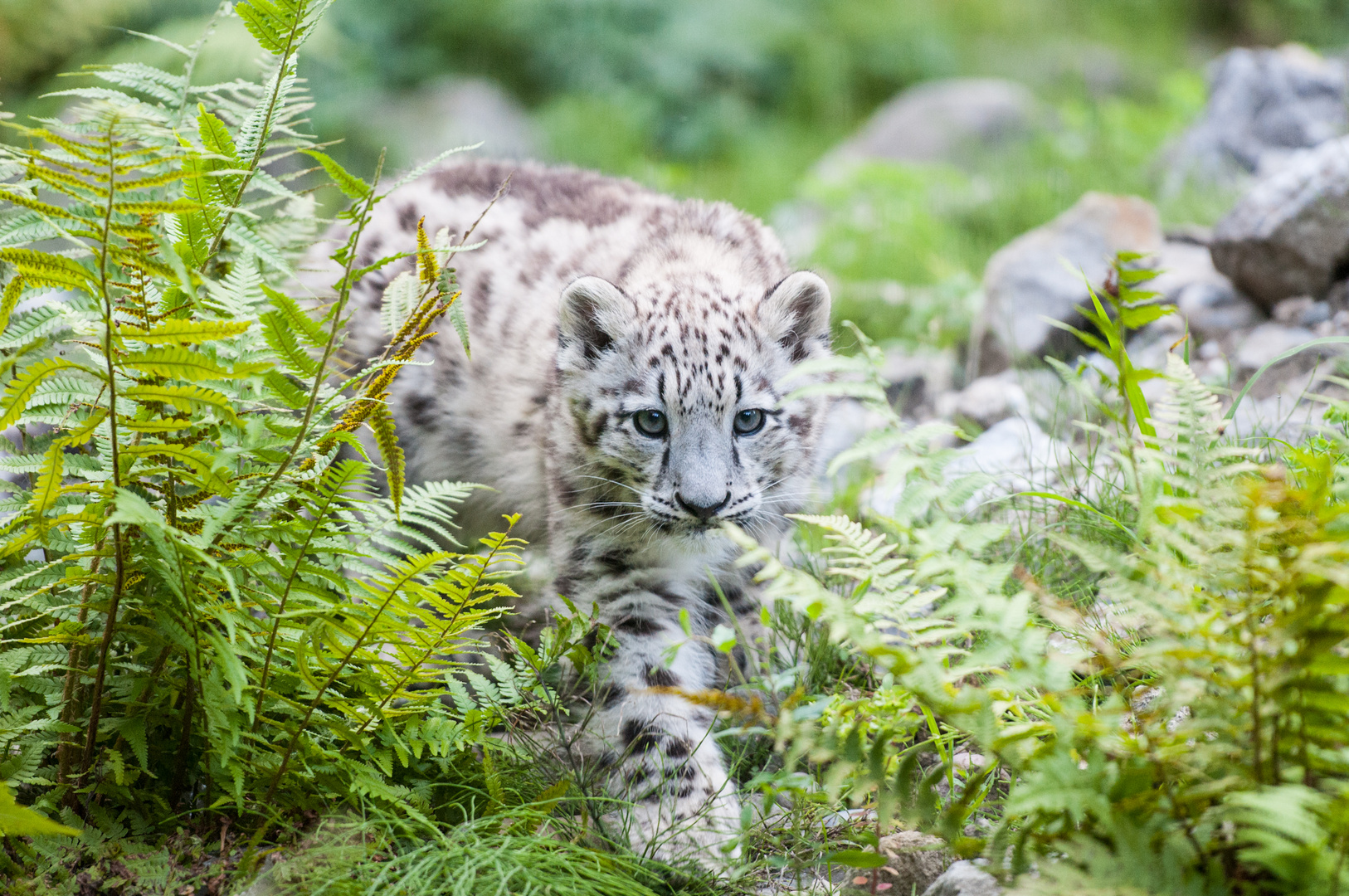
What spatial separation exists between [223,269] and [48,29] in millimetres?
9042

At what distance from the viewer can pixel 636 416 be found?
12.7 ft

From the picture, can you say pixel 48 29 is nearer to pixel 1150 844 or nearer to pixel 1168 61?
pixel 1150 844

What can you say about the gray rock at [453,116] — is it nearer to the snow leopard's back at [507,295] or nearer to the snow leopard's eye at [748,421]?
the snow leopard's back at [507,295]

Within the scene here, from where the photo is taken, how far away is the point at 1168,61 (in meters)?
15.1

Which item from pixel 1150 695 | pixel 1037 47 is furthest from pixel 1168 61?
pixel 1150 695

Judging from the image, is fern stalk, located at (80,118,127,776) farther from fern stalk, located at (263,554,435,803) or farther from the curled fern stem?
fern stalk, located at (263,554,435,803)

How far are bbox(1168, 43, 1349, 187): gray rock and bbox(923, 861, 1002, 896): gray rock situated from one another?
7122 mm

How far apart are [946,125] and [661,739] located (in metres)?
9.98

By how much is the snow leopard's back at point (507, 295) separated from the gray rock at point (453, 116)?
272 inches

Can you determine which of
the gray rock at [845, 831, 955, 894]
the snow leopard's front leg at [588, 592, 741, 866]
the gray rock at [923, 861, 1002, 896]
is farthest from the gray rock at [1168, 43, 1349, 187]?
the gray rock at [923, 861, 1002, 896]

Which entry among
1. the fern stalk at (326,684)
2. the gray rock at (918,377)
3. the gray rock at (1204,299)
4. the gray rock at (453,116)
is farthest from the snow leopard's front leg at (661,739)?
the gray rock at (453,116)


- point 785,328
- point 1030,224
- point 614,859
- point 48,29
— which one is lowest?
point 614,859

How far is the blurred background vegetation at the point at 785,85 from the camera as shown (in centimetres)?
841

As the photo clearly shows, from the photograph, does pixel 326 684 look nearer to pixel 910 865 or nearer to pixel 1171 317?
pixel 910 865
